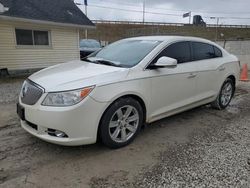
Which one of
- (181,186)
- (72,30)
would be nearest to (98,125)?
(181,186)

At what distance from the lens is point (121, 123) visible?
3.37m

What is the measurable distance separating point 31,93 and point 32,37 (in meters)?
8.38

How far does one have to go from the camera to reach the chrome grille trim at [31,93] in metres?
3.01

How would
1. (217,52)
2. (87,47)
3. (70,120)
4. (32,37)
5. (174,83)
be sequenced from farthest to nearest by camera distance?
1. (87,47)
2. (32,37)
3. (217,52)
4. (174,83)
5. (70,120)

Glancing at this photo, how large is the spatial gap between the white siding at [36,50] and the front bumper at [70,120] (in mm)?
7997

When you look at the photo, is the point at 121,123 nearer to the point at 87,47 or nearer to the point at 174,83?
the point at 174,83

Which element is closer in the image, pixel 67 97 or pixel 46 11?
pixel 67 97

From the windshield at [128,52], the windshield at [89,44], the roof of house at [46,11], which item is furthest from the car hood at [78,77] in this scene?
the windshield at [89,44]

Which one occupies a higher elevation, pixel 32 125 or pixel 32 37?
pixel 32 37

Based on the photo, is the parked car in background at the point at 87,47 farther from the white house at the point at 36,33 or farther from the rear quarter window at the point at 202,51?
the rear quarter window at the point at 202,51

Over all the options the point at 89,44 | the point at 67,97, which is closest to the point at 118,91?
the point at 67,97

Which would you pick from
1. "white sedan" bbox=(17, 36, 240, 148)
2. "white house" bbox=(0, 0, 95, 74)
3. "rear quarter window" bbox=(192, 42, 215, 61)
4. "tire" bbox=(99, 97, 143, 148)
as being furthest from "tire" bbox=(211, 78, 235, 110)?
"white house" bbox=(0, 0, 95, 74)

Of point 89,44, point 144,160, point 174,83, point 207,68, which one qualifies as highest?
point 89,44

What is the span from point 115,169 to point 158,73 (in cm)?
161
